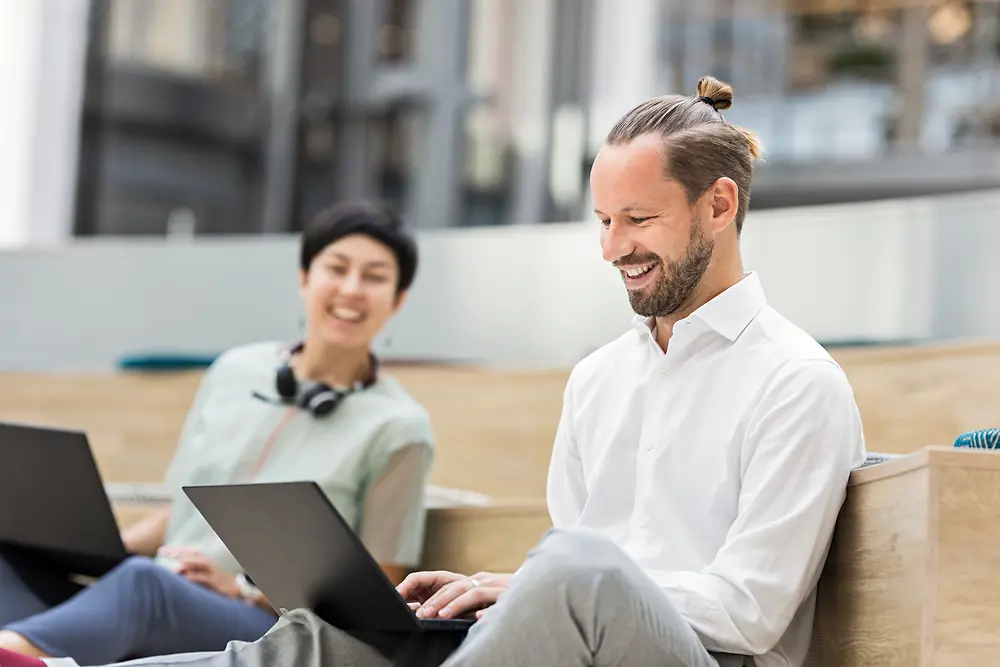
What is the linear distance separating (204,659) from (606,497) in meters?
0.55

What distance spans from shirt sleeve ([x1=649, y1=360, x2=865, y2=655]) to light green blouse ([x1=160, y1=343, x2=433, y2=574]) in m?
1.10

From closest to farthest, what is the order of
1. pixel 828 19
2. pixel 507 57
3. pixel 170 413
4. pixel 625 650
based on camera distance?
pixel 625 650 → pixel 170 413 → pixel 507 57 → pixel 828 19

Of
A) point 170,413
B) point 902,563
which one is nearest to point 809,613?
point 902,563

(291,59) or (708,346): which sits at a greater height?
(291,59)

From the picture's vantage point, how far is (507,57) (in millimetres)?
5539

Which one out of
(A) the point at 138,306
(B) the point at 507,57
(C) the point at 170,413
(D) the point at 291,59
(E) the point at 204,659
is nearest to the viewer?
(E) the point at 204,659

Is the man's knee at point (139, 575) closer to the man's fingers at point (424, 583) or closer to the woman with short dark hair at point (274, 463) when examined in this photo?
the woman with short dark hair at point (274, 463)

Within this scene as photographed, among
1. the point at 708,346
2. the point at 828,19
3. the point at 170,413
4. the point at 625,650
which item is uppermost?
the point at 828,19

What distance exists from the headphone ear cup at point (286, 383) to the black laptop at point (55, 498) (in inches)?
19.0

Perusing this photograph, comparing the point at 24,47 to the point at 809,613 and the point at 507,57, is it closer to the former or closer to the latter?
the point at 507,57

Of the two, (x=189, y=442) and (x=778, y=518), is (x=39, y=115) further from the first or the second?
(x=778, y=518)

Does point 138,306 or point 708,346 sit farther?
point 138,306

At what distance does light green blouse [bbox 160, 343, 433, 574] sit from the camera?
2723 millimetres

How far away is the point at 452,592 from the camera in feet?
5.65
